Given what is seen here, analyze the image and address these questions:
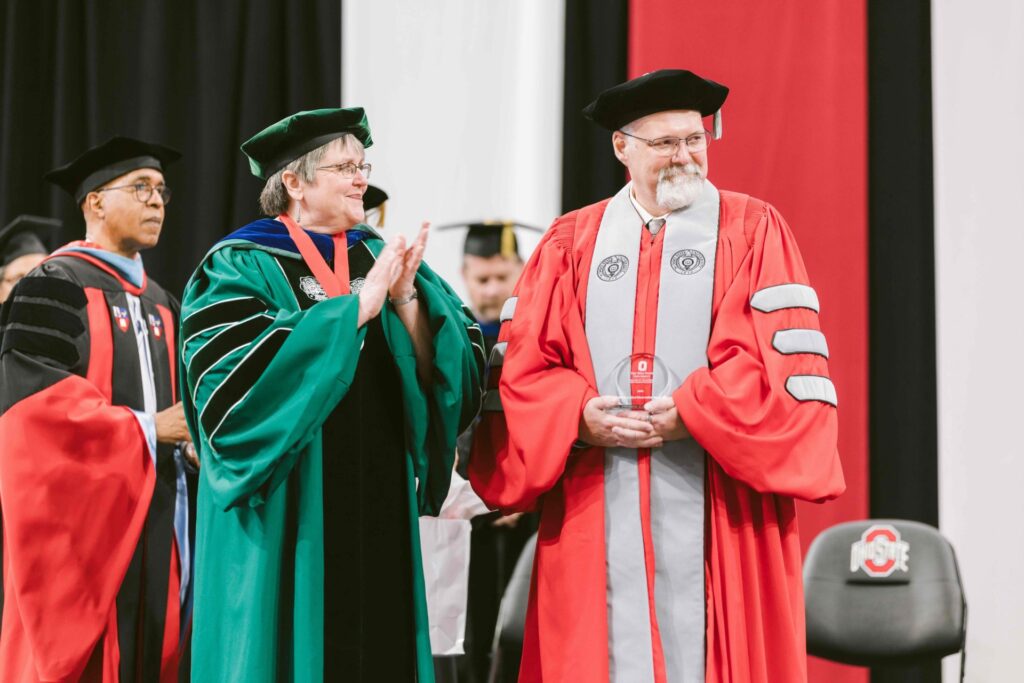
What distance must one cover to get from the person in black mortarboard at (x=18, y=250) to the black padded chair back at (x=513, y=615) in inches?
99.1

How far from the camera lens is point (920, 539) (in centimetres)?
415

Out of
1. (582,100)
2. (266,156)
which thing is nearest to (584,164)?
(582,100)

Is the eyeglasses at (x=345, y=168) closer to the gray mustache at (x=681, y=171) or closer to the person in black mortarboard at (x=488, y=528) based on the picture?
the gray mustache at (x=681, y=171)

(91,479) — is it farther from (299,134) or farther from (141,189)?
(299,134)

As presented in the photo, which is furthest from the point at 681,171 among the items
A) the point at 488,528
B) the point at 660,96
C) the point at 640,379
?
the point at 488,528

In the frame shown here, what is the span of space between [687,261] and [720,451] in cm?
54

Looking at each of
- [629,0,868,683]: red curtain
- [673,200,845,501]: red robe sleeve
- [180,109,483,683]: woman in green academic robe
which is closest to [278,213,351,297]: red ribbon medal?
[180,109,483,683]: woman in green academic robe

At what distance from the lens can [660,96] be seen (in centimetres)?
297

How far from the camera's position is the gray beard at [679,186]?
9.73ft

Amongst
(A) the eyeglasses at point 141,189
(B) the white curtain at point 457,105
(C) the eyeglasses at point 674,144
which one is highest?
(B) the white curtain at point 457,105

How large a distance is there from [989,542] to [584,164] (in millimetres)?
2498

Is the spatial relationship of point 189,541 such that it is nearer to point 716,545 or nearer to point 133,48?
point 716,545

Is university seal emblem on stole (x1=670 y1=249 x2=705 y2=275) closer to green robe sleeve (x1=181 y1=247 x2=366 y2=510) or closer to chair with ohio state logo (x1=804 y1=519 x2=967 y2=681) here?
Answer: green robe sleeve (x1=181 y1=247 x2=366 y2=510)

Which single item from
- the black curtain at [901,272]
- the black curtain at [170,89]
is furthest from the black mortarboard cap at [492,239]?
the black curtain at [901,272]
